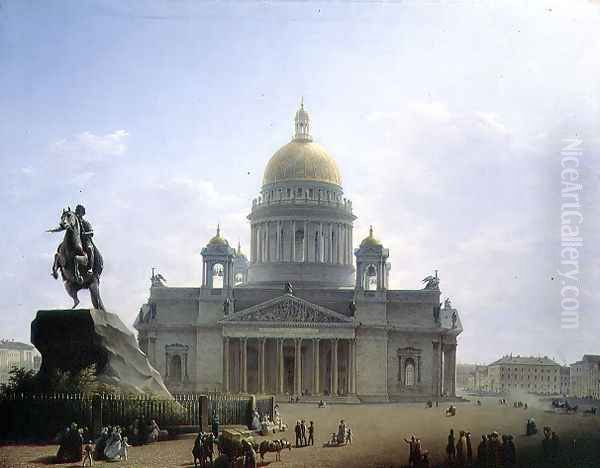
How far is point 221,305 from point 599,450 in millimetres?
50646

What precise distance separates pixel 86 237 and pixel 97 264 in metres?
1.07

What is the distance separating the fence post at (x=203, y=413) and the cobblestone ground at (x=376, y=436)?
2.03 feet

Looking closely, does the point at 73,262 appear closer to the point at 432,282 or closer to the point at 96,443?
the point at 96,443

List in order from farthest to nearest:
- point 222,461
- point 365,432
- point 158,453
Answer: point 365,432 → point 158,453 → point 222,461

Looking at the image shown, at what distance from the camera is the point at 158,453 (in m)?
33.6

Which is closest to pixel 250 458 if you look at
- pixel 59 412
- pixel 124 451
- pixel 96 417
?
pixel 124 451

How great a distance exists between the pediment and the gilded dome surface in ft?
57.9

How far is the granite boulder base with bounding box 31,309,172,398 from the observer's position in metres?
35.0

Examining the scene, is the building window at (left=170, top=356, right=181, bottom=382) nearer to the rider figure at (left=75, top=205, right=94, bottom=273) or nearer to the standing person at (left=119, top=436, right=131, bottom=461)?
the rider figure at (left=75, top=205, right=94, bottom=273)

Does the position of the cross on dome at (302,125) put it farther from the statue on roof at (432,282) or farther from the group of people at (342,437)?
the group of people at (342,437)

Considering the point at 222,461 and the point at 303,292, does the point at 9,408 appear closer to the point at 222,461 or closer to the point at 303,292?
the point at 222,461

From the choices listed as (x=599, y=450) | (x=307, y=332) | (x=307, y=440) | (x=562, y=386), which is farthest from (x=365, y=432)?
(x=562, y=386)

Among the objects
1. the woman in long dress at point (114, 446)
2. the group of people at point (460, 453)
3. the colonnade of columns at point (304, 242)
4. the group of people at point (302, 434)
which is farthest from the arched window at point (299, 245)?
the woman in long dress at point (114, 446)

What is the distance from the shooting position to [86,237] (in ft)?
119
